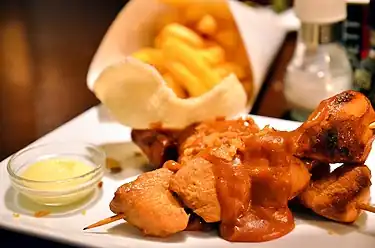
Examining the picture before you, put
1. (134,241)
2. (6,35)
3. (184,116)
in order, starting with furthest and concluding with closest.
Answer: (6,35) → (184,116) → (134,241)

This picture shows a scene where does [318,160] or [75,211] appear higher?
[318,160]

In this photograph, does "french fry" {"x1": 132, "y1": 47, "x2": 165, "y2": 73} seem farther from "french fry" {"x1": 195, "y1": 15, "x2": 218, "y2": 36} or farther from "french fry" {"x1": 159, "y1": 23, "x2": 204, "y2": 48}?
"french fry" {"x1": 195, "y1": 15, "x2": 218, "y2": 36}

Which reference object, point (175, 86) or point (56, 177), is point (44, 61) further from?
point (56, 177)

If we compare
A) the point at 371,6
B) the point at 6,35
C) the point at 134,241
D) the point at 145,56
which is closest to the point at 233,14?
the point at 145,56

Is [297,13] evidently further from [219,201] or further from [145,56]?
[219,201]

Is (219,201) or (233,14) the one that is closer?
(219,201)

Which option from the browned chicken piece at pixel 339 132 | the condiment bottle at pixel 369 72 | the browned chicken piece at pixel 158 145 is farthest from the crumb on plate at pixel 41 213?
the condiment bottle at pixel 369 72

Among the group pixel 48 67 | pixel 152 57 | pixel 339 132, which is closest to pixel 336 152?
pixel 339 132
